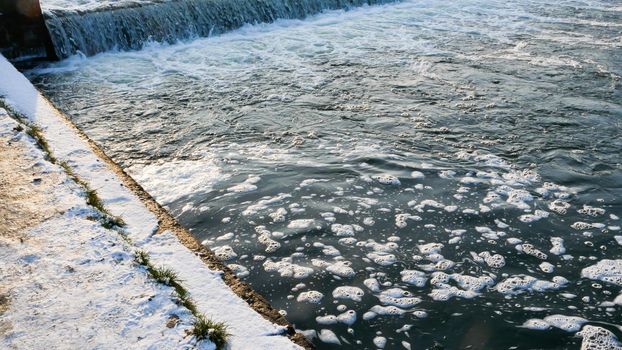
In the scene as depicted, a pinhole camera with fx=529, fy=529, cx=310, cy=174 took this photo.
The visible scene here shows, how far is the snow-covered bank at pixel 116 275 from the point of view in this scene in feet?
10.5

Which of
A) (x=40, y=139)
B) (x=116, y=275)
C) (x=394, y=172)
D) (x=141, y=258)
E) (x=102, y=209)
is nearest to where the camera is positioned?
(x=116, y=275)

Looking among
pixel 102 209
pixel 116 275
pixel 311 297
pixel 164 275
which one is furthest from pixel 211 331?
pixel 102 209

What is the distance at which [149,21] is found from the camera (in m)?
13.0

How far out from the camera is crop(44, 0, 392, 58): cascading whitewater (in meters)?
11.8

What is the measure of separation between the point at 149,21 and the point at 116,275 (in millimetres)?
10717

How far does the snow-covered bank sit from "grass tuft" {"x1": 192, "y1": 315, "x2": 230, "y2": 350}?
55mm

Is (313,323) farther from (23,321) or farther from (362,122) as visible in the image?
(362,122)

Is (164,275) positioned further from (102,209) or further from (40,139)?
(40,139)

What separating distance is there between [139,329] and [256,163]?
3.66 metres

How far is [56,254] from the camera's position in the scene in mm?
3816

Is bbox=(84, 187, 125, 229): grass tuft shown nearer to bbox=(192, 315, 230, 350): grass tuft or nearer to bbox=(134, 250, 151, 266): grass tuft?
bbox=(134, 250, 151, 266): grass tuft

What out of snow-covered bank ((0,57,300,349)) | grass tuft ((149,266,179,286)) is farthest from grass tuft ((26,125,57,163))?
grass tuft ((149,266,179,286))

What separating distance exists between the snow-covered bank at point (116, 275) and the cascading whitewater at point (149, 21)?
7901mm

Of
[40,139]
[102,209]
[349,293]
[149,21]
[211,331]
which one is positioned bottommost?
[349,293]
